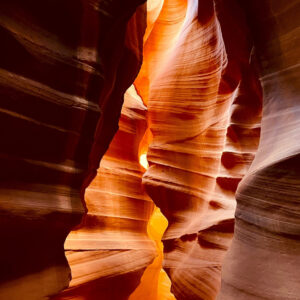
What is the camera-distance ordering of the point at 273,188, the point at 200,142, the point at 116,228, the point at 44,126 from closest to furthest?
the point at 273,188 < the point at 44,126 < the point at 200,142 < the point at 116,228

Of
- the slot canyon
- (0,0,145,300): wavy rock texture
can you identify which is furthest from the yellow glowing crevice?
(0,0,145,300): wavy rock texture

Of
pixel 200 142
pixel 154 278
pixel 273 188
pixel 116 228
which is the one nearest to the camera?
pixel 273 188

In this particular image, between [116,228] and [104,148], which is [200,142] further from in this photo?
[116,228]

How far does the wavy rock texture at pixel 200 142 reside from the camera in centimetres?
412

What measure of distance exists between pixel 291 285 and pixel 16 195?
1701 millimetres

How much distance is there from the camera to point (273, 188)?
2.13 meters

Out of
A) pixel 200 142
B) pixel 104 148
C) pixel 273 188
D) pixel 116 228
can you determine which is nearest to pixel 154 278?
pixel 116 228

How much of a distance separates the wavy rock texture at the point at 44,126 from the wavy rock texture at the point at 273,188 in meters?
1.19

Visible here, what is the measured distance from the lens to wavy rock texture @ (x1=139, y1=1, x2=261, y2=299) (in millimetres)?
4117

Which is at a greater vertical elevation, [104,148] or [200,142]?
[200,142]

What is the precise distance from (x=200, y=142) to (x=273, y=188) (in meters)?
3.14

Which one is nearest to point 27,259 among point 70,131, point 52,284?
point 52,284

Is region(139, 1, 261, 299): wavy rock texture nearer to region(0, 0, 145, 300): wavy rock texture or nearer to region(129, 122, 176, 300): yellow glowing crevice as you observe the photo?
region(129, 122, 176, 300): yellow glowing crevice

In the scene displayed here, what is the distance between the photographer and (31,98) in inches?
86.5
